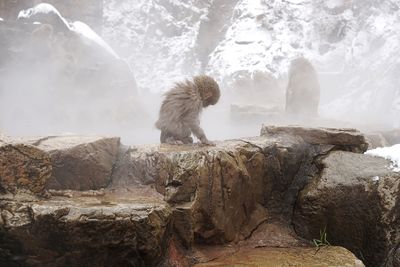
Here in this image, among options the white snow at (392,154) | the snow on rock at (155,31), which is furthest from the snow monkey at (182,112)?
the snow on rock at (155,31)

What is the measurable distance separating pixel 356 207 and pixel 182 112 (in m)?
2.03

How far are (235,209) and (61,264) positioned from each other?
1.70m

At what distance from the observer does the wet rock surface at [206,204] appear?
3.13m

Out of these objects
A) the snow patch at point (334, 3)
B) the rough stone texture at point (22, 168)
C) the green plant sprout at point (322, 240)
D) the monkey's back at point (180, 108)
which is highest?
the snow patch at point (334, 3)

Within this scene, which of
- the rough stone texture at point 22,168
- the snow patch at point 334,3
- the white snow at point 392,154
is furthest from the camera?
the snow patch at point 334,3

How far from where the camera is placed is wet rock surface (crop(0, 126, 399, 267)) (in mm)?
3127

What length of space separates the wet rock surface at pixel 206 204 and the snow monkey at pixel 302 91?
536cm

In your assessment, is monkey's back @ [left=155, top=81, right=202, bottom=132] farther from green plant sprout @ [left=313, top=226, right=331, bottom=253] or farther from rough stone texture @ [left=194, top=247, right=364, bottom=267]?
green plant sprout @ [left=313, top=226, right=331, bottom=253]

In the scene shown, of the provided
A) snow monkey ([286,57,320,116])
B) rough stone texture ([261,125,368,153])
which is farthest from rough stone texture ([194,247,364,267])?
snow monkey ([286,57,320,116])

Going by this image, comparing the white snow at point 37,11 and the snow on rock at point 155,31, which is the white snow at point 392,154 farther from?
the snow on rock at point 155,31

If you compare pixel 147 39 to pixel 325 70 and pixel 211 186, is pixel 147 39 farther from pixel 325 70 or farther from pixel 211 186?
pixel 211 186

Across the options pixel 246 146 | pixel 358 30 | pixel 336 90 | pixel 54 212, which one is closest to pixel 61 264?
pixel 54 212

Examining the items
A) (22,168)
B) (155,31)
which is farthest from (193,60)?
(22,168)

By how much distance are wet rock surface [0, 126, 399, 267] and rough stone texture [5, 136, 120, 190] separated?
0.03 feet
